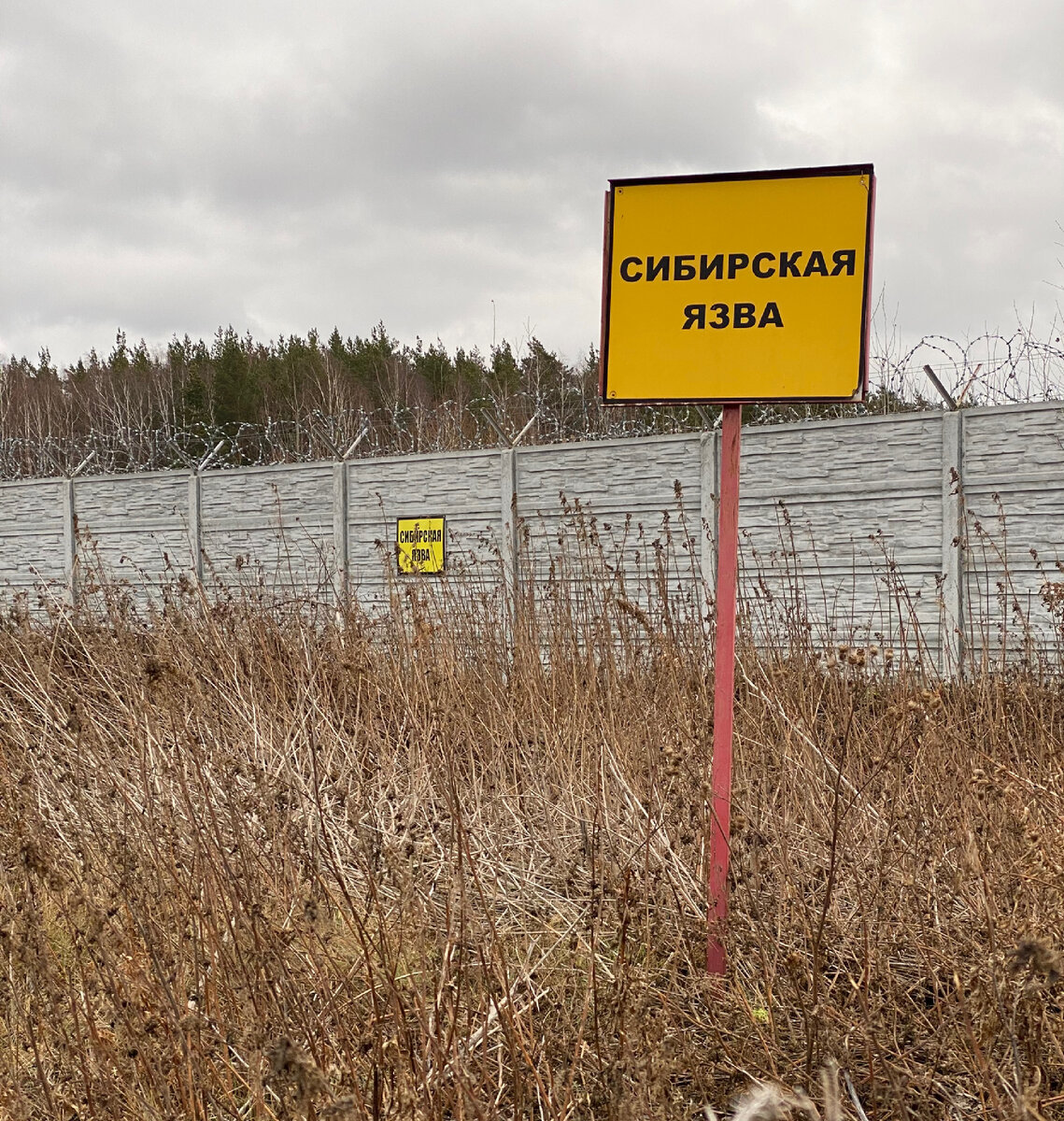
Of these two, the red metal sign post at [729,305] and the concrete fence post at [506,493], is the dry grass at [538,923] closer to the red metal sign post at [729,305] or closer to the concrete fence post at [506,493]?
the red metal sign post at [729,305]

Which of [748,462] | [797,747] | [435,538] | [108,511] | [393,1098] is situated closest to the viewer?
[393,1098]

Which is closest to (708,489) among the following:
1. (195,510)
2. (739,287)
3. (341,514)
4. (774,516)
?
(774,516)

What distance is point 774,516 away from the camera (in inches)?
290

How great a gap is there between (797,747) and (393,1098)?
208 cm

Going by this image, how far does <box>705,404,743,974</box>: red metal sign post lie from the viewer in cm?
251

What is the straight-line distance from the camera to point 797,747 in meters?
3.60

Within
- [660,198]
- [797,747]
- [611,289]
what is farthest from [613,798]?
[660,198]

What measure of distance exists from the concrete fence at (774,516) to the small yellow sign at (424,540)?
0.11 metres

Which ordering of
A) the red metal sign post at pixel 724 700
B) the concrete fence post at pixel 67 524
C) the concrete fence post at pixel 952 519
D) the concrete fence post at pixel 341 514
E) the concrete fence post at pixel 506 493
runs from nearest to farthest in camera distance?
the red metal sign post at pixel 724 700
the concrete fence post at pixel 952 519
the concrete fence post at pixel 506 493
the concrete fence post at pixel 341 514
the concrete fence post at pixel 67 524

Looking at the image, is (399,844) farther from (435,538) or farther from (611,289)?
(435,538)

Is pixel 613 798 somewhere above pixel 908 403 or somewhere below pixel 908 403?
below

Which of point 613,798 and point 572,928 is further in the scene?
point 613,798

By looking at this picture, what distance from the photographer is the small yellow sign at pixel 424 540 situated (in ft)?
29.1

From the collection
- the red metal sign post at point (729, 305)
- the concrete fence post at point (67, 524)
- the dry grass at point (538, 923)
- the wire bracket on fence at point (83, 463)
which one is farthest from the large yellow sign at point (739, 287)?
the concrete fence post at point (67, 524)
